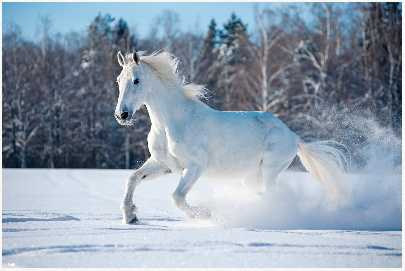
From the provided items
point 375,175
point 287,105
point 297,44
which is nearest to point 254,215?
point 375,175

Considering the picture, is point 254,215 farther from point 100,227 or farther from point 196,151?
point 100,227

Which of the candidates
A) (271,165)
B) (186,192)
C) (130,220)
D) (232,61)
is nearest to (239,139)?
(271,165)

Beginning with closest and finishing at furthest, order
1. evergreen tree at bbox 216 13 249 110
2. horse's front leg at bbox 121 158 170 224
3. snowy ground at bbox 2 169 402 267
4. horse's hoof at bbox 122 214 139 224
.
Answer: snowy ground at bbox 2 169 402 267 < horse's hoof at bbox 122 214 139 224 < horse's front leg at bbox 121 158 170 224 < evergreen tree at bbox 216 13 249 110

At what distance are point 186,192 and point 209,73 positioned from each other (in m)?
20.5

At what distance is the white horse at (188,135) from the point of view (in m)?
5.34

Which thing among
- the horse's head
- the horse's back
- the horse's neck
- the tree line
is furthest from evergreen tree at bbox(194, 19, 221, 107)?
the horse's head

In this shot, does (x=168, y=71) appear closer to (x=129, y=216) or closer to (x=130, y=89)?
(x=130, y=89)

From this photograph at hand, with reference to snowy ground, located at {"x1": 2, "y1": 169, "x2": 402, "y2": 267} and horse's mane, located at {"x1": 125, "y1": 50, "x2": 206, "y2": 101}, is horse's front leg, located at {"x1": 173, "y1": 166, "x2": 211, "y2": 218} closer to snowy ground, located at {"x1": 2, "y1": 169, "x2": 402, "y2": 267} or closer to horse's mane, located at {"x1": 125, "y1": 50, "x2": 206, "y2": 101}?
snowy ground, located at {"x1": 2, "y1": 169, "x2": 402, "y2": 267}

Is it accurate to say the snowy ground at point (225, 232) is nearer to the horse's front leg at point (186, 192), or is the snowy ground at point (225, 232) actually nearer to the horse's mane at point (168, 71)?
the horse's front leg at point (186, 192)

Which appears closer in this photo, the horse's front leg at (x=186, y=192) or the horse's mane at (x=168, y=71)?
the horse's front leg at (x=186, y=192)

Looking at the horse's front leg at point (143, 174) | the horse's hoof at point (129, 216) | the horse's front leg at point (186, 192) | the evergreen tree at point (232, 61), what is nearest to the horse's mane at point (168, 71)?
the horse's front leg at point (143, 174)

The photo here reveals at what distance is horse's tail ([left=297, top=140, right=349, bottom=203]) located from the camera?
666 centimetres

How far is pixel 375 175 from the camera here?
7.60 meters

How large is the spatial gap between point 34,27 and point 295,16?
1158 cm
